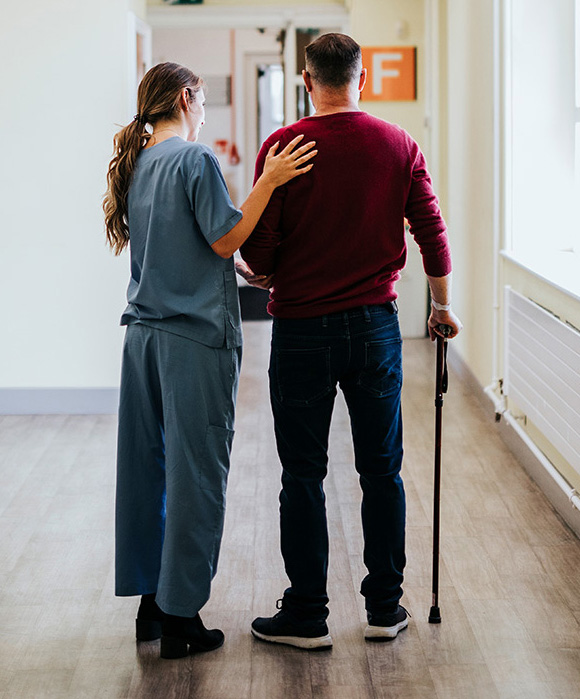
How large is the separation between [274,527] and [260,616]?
699 mm

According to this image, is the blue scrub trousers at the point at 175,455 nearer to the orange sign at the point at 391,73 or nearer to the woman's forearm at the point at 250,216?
the woman's forearm at the point at 250,216

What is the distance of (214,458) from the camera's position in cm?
232

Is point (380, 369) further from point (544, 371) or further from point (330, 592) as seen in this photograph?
point (544, 371)

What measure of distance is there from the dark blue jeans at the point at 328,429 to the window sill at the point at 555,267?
3.37ft

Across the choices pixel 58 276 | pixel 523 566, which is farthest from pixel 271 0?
pixel 523 566

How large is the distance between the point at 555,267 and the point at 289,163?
1.91 meters

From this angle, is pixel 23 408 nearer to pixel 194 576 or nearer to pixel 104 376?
pixel 104 376

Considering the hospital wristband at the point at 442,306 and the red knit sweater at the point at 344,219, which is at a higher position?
the red knit sweater at the point at 344,219

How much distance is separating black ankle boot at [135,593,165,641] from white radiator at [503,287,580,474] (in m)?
1.35

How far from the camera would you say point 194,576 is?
7.63 feet

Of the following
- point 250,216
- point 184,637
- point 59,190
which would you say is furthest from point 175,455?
point 59,190

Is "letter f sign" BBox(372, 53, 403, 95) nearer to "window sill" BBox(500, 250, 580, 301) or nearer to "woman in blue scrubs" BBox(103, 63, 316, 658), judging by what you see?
"window sill" BBox(500, 250, 580, 301)

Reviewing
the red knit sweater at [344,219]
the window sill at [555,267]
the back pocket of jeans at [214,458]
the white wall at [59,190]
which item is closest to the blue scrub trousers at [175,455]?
the back pocket of jeans at [214,458]

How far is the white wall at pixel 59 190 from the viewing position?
15.5 ft
